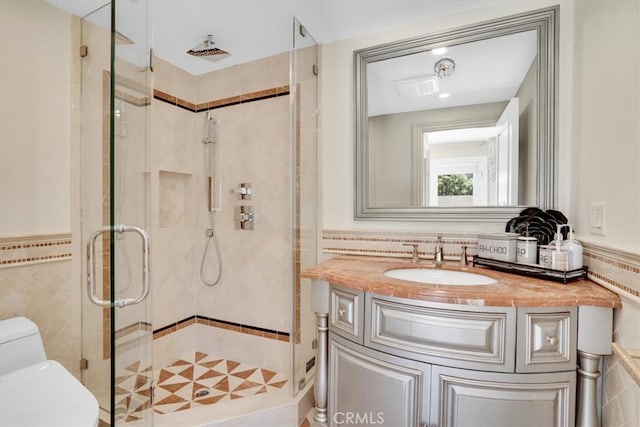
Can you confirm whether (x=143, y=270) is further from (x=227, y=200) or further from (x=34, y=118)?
(x=227, y=200)

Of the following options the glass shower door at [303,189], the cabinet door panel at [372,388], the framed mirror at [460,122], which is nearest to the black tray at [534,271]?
the framed mirror at [460,122]

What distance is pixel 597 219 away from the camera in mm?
1218

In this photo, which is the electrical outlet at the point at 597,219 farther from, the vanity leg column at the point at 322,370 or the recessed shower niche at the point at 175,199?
the recessed shower niche at the point at 175,199

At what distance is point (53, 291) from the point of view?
5.20 ft

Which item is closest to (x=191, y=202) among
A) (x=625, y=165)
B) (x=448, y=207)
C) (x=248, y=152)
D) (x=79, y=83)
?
(x=248, y=152)

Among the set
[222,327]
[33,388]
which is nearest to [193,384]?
[222,327]

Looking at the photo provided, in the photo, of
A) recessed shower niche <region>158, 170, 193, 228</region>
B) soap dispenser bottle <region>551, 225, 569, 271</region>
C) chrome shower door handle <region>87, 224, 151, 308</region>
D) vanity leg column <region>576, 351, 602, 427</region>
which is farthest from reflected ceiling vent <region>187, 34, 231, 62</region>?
vanity leg column <region>576, 351, 602, 427</region>

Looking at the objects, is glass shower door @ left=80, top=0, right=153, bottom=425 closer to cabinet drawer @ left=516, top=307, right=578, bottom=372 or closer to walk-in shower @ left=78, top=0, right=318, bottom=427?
walk-in shower @ left=78, top=0, right=318, bottom=427

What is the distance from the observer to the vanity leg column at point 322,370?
1496mm

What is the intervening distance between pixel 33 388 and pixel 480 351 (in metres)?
1.66

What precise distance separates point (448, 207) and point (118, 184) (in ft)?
5.17

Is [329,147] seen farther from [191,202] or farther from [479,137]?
[191,202]

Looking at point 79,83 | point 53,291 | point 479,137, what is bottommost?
point 53,291

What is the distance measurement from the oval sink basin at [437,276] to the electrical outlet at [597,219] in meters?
0.45
